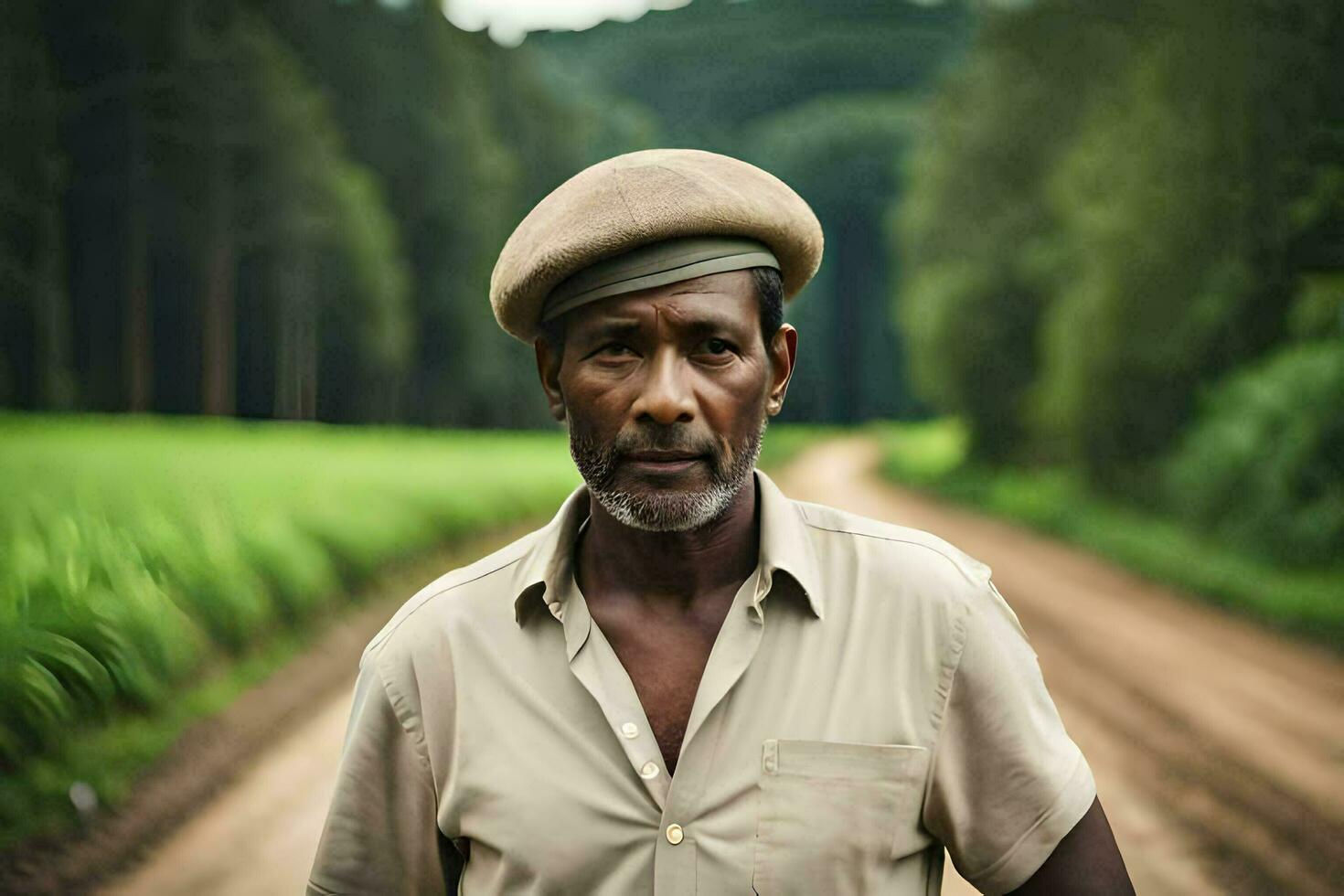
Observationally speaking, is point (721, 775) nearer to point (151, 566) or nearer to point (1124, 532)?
point (151, 566)

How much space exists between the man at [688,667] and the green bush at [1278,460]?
7.90 m

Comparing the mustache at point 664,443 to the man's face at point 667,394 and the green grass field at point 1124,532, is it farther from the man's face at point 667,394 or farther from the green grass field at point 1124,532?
the green grass field at point 1124,532

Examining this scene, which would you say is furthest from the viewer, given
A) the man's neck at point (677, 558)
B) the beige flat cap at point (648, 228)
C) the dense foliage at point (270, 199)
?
the dense foliage at point (270, 199)

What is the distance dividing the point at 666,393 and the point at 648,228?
9.8 inches

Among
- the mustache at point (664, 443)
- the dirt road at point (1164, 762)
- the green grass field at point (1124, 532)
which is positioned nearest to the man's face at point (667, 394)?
the mustache at point (664, 443)

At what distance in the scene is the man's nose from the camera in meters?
1.78

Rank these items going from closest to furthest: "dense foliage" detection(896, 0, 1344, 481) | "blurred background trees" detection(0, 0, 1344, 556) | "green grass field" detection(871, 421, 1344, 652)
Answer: "blurred background trees" detection(0, 0, 1344, 556) < "green grass field" detection(871, 421, 1344, 652) < "dense foliage" detection(896, 0, 1344, 481)

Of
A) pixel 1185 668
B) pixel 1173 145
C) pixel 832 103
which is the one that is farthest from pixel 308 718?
pixel 1173 145

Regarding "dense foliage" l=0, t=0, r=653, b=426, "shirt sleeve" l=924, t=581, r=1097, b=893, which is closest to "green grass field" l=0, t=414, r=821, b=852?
"dense foliage" l=0, t=0, r=653, b=426

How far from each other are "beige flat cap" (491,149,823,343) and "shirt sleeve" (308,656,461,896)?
0.67m

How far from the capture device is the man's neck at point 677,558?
1.92m

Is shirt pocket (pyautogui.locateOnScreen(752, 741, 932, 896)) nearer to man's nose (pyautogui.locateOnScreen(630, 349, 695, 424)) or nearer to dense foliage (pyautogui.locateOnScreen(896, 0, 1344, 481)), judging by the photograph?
man's nose (pyautogui.locateOnScreen(630, 349, 695, 424))

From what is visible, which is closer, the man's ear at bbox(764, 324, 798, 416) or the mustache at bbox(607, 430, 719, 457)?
the mustache at bbox(607, 430, 719, 457)

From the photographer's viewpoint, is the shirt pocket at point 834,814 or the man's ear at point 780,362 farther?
the man's ear at point 780,362
